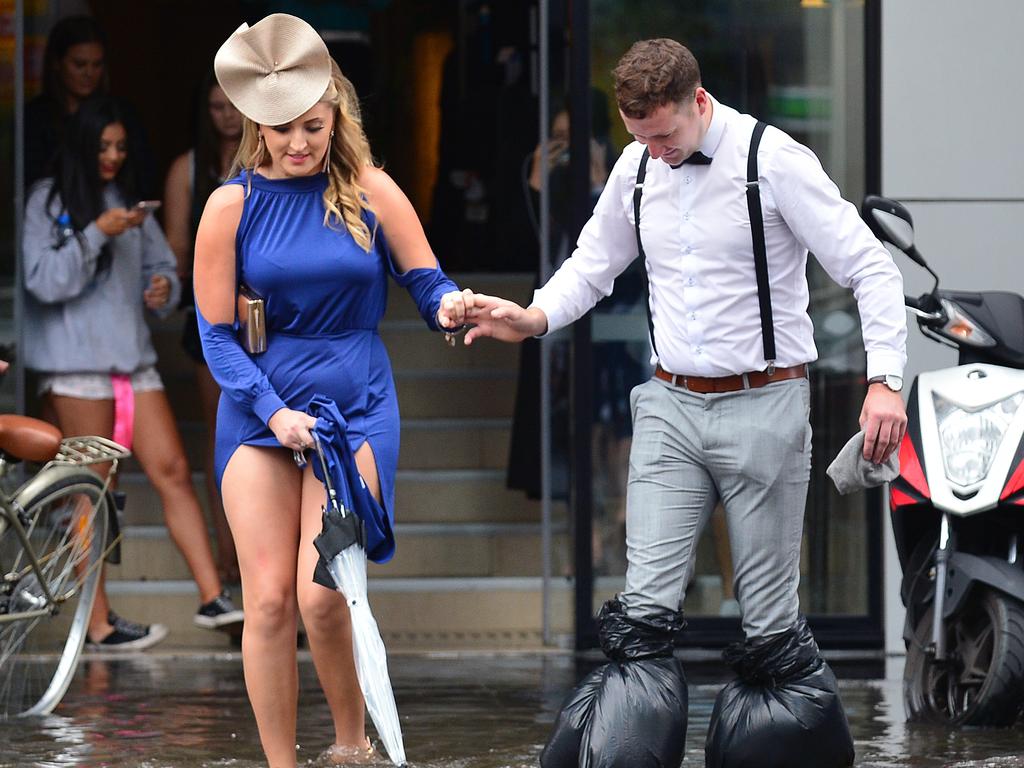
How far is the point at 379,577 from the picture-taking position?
9.28 metres

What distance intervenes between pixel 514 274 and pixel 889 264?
6225mm

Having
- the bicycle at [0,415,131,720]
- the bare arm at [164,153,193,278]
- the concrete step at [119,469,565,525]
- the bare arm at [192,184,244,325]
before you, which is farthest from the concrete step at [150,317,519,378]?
the bare arm at [192,184,244,325]

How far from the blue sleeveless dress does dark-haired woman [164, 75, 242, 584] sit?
12.3 ft

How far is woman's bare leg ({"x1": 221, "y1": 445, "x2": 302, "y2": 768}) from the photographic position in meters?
5.31

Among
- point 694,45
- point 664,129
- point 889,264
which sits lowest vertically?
point 889,264

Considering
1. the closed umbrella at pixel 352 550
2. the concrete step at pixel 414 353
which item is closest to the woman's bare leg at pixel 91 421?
the concrete step at pixel 414 353

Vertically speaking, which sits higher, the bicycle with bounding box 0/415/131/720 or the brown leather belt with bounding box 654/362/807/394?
the brown leather belt with bounding box 654/362/807/394

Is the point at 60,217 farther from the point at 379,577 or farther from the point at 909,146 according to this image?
the point at 909,146

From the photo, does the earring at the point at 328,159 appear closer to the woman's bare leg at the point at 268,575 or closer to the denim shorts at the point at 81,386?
the woman's bare leg at the point at 268,575

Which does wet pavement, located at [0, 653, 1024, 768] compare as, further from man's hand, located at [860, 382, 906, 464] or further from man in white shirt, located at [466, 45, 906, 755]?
man's hand, located at [860, 382, 906, 464]

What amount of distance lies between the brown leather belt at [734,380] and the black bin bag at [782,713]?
0.65m

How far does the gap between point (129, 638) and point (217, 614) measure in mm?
413

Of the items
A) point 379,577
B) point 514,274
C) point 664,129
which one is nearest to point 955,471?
point 664,129

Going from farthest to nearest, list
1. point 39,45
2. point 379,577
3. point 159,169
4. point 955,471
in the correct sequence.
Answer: point 159,169
point 39,45
point 379,577
point 955,471
